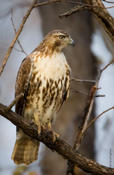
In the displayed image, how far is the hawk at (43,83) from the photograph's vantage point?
522 cm

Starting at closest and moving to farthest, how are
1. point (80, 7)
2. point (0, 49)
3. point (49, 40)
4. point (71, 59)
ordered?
point (80, 7), point (49, 40), point (71, 59), point (0, 49)

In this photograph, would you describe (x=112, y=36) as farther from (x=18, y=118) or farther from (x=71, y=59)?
(x=71, y=59)

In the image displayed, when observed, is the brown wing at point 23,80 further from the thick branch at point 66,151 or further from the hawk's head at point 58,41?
the thick branch at point 66,151

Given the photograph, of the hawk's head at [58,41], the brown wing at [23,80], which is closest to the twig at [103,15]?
the hawk's head at [58,41]

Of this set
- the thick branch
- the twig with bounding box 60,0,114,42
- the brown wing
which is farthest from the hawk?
the twig with bounding box 60,0,114,42

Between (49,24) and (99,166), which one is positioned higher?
(49,24)

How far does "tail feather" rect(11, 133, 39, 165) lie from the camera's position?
556 centimetres

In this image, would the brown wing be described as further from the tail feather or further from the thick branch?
the thick branch

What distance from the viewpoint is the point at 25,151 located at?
5.60 metres

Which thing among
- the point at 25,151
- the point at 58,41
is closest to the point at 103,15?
the point at 58,41

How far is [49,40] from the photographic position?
5.45 m

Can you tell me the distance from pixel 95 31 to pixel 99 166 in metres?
4.50

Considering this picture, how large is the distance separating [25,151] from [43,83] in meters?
0.94

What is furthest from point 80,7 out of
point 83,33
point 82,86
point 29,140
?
point 83,33
